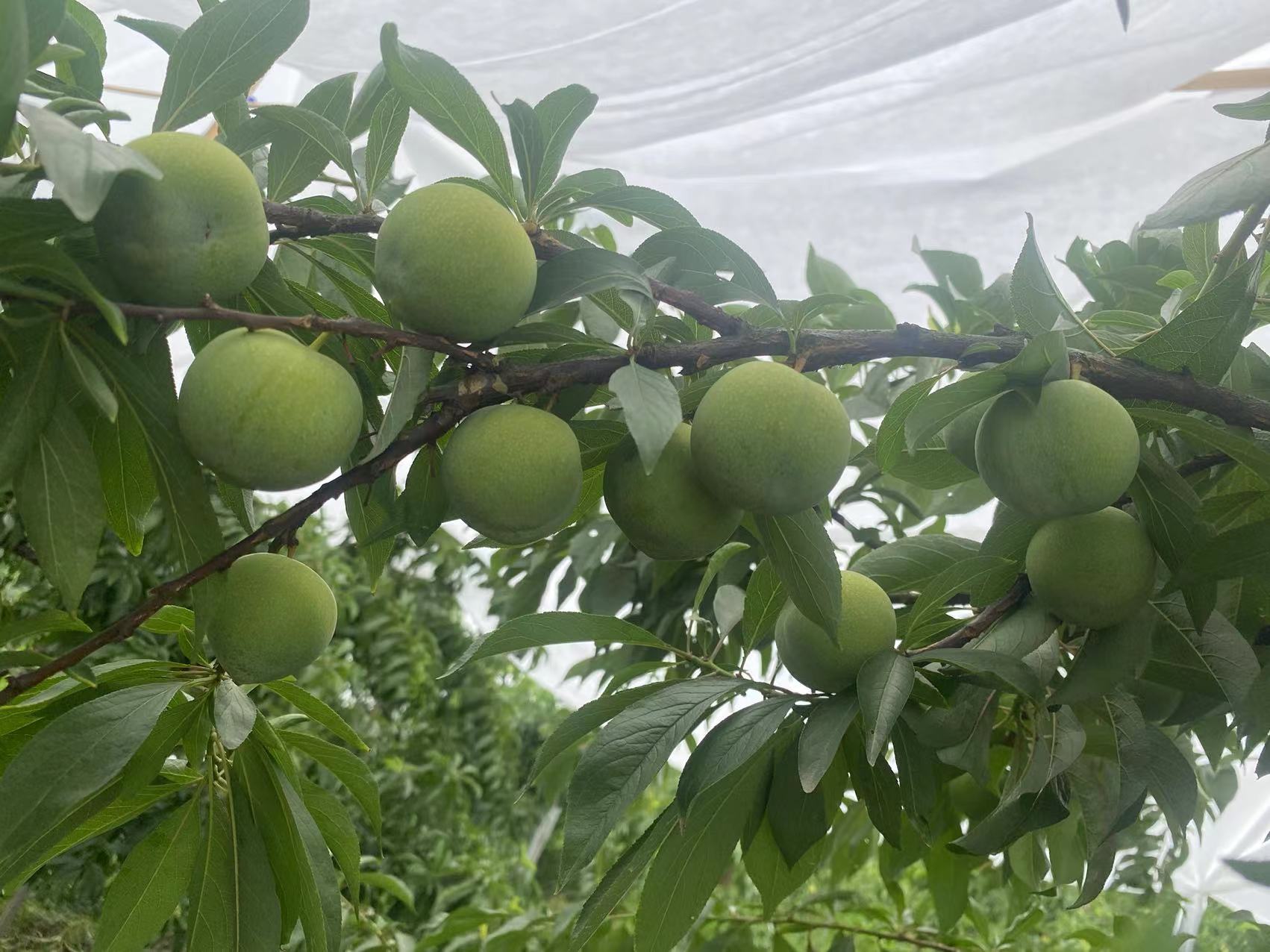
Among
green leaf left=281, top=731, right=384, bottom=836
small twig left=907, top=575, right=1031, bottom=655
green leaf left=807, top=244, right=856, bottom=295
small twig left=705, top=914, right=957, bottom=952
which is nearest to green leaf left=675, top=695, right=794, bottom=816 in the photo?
small twig left=907, top=575, right=1031, bottom=655

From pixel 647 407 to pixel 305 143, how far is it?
0.81 ft

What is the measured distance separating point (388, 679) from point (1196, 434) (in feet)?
7.41

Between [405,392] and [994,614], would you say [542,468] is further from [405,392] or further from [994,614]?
[994,614]

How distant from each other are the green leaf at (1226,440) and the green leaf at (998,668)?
144mm

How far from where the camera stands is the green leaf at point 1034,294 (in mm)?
512

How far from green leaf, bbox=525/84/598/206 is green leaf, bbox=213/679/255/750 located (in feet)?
1.00

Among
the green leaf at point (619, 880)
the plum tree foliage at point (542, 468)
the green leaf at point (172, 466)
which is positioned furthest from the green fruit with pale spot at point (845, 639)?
the green leaf at point (172, 466)

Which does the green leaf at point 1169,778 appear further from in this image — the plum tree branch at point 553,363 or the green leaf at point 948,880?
the green leaf at point 948,880

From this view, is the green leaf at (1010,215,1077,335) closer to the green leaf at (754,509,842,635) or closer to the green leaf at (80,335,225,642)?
the green leaf at (754,509,842,635)

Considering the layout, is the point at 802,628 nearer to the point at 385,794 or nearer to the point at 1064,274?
the point at 1064,274

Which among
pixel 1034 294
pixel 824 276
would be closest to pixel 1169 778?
pixel 1034 294

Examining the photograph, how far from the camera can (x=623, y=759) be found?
56 cm

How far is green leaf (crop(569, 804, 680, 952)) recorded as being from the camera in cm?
55

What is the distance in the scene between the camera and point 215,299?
1.52ft
